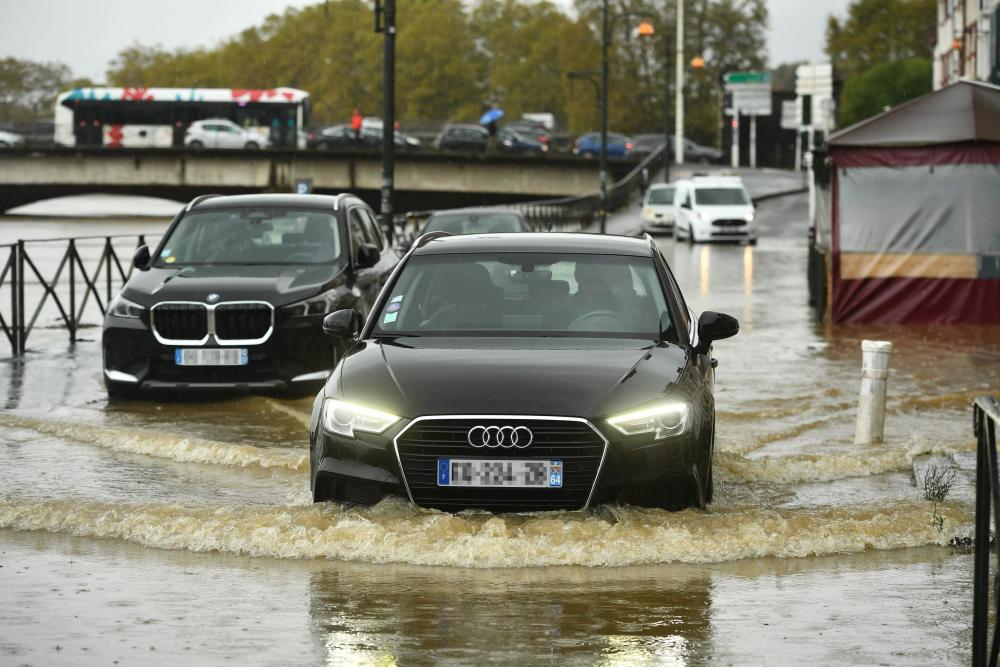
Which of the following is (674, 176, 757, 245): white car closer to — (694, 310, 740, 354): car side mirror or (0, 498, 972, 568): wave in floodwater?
(694, 310, 740, 354): car side mirror

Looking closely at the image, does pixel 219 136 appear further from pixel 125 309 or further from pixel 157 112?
pixel 125 309

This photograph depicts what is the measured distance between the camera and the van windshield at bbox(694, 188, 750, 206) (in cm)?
4856

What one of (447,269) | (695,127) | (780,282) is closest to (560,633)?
(447,269)

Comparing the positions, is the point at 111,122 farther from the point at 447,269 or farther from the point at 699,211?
the point at 447,269

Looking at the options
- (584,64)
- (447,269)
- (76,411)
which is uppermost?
(584,64)

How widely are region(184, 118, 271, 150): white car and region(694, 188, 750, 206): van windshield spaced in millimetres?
A: 43836

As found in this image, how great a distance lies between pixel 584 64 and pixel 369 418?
104 m

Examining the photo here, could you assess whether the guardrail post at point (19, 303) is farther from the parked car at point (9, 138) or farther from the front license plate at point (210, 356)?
the parked car at point (9, 138)

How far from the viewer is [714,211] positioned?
47.7 meters

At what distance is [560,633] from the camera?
6320 mm

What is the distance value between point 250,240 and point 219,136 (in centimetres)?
7567

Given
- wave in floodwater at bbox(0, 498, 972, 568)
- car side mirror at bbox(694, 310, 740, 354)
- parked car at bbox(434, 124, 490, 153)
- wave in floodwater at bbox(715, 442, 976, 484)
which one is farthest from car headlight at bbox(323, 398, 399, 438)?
parked car at bbox(434, 124, 490, 153)

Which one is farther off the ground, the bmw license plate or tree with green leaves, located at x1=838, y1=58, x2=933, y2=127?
tree with green leaves, located at x1=838, y1=58, x2=933, y2=127

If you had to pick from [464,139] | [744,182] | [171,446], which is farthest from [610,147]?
[171,446]
